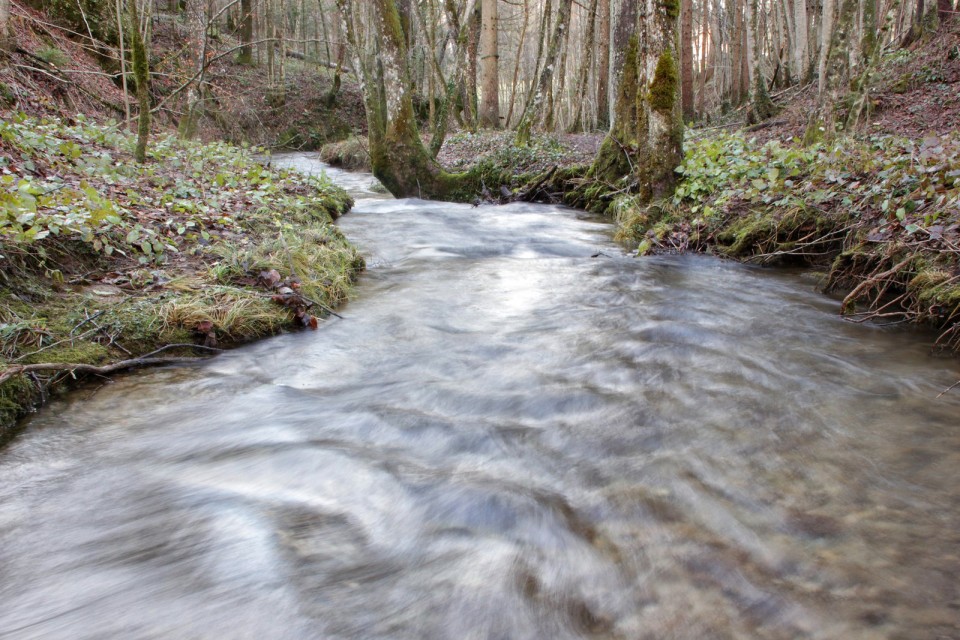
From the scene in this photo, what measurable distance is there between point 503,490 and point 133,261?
3960 mm

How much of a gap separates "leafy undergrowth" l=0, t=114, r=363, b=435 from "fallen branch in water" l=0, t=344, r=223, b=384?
0.20 feet

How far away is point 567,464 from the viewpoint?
10.6 feet

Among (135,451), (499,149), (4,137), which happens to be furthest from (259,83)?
(135,451)

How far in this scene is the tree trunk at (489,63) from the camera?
19.9 meters

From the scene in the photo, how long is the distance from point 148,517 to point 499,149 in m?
12.1

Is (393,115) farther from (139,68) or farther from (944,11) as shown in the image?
(944,11)

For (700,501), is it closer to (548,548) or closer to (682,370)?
(548,548)

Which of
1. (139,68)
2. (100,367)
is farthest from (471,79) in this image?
(100,367)

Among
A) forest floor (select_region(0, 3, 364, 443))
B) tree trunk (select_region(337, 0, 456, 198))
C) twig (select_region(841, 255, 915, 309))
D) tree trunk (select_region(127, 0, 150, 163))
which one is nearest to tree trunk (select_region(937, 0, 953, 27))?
tree trunk (select_region(337, 0, 456, 198))

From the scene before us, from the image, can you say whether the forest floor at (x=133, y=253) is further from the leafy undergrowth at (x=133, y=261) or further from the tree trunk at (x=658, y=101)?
the tree trunk at (x=658, y=101)

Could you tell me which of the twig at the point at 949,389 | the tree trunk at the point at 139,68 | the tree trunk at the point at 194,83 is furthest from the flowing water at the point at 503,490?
the tree trunk at the point at 194,83

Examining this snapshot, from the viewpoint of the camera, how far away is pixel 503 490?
2992 mm

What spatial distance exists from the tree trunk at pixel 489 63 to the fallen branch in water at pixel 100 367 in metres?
18.6

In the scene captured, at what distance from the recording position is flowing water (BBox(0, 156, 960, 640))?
2.20 m
